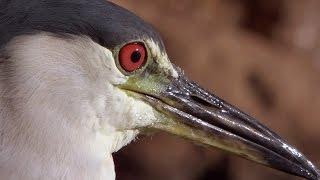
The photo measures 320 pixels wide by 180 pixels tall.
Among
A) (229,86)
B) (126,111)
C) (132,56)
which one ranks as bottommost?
(229,86)

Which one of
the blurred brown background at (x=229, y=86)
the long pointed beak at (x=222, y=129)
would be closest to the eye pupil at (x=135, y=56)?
the long pointed beak at (x=222, y=129)

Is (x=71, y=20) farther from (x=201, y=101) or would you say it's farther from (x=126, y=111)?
(x=201, y=101)

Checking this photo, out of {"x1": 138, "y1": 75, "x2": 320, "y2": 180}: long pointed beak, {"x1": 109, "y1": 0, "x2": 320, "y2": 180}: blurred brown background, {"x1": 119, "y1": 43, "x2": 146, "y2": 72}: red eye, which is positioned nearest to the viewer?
{"x1": 119, "y1": 43, "x2": 146, "y2": 72}: red eye

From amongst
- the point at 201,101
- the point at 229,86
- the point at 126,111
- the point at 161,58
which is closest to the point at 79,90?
the point at 126,111

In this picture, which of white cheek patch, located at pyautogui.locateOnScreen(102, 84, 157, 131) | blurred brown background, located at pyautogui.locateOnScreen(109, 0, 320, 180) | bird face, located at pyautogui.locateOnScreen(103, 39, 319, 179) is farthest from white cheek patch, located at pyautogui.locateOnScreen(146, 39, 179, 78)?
blurred brown background, located at pyautogui.locateOnScreen(109, 0, 320, 180)

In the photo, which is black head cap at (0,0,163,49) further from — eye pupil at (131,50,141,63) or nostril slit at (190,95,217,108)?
nostril slit at (190,95,217,108)

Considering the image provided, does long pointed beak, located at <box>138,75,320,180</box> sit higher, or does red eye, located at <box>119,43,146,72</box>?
red eye, located at <box>119,43,146,72</box>
